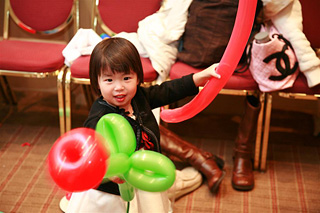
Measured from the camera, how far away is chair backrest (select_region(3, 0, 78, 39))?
2.81 m

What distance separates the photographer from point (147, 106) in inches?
64.2

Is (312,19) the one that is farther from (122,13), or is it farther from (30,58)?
(30,58)

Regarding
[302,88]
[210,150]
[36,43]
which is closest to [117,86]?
[302,88]

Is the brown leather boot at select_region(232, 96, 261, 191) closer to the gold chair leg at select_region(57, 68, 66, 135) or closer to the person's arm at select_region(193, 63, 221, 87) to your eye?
the person's arm at select_region(193, 63, 221, 87)

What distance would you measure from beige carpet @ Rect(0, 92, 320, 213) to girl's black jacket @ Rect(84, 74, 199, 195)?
697mm

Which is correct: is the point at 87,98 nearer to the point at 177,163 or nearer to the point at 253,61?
the point at 177,163

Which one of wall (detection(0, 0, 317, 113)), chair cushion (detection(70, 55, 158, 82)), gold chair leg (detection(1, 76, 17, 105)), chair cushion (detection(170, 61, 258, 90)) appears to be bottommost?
gold chair leg (detection(1, 76, 17, 105))

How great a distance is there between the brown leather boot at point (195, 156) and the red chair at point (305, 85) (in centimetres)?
28

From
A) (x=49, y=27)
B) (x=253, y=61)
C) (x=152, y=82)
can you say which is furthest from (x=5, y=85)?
(x=253, y=61)

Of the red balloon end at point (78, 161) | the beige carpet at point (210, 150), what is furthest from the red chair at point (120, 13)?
the red balloon end at point (78, 161)

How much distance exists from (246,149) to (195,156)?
0.90 ft

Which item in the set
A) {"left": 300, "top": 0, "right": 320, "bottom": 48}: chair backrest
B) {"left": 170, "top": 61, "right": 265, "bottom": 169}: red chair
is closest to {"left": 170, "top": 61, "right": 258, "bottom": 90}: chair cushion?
{"left": 170, "top": 61, "right": 265, "bottom": 169}: red chair

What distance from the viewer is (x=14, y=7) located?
2.84 meters

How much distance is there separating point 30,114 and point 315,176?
1835mm
